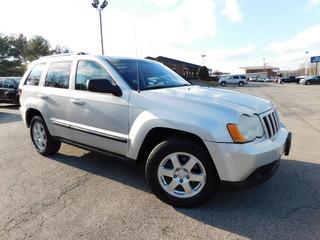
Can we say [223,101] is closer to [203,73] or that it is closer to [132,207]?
[132,207]

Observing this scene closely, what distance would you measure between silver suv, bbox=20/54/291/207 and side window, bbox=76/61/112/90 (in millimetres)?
14

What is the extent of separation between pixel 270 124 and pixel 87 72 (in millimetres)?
2517

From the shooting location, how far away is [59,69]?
3.71 m

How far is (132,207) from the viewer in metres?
2.54

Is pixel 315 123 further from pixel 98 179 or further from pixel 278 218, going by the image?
pixel 98 179

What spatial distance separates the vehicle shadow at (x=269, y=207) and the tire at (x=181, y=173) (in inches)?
5.1

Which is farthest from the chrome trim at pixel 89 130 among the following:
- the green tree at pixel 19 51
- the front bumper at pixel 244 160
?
the green tree at pixel 19 51

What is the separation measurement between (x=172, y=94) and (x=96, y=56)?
1344mm

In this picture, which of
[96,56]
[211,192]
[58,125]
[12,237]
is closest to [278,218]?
[211,192]

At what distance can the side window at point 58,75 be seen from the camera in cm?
354

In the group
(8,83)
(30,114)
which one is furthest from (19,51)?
(30,114)

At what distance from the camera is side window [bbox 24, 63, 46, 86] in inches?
161

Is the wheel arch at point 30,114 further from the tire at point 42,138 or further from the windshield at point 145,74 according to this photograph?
the windshield at point 145,74

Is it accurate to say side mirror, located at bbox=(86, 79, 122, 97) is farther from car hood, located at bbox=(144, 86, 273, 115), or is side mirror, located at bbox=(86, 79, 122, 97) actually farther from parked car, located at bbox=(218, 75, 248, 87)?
parked car, located at bbox=(218, 75, 248, 87)
